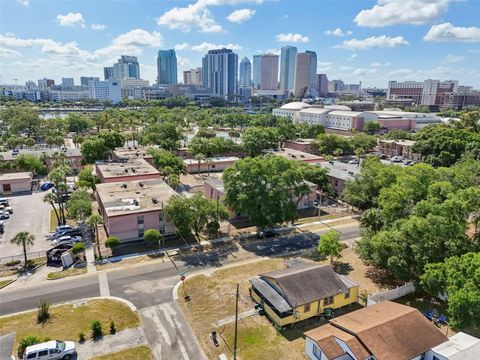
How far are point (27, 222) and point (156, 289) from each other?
93.1 feet

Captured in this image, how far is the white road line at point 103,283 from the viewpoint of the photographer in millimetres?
31570

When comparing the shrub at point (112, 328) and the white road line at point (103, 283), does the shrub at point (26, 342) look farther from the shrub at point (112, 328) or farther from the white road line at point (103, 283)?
the white road line at point (103, 283)

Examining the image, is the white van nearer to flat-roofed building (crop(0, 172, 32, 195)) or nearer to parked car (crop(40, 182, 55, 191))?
parked car (crop(40, 182, 55, 191))

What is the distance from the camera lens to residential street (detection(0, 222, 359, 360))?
25.6 m

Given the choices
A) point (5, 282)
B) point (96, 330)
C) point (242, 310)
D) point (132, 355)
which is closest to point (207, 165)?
point (5, 282)

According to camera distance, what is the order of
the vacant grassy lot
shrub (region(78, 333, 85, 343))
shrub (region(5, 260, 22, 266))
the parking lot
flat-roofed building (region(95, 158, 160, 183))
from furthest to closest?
flat-roofed building (region(95, 158, 160, 183)) → the parking lot → shrub (region(5, 260, 22, 266)) → shrub (region(78, 333, 85, 343)) → the vacant grassy lot

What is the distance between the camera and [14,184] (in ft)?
207

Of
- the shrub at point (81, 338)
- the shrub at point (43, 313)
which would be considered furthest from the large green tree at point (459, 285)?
the shrub at point (43, 313)

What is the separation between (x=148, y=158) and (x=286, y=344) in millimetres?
58615

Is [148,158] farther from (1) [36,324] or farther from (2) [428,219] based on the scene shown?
(2) [428,219]

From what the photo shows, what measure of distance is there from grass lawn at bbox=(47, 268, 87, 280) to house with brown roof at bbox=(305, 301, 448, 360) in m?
24.1

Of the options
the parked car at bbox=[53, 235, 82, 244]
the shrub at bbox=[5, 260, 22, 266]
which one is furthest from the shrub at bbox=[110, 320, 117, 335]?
the parked car at bbox=[53, 235, 82, 244]

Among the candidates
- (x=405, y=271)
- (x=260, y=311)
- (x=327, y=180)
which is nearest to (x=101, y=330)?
(x=260, y=311)

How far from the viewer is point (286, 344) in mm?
25234
